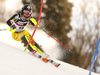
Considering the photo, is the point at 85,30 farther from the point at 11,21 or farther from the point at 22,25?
the point at 11,21

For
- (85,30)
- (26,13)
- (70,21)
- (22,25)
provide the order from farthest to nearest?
(85,30) < (70,21) < (22,25) < (26,13)

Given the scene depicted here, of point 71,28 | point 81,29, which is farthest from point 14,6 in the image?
point 81,29

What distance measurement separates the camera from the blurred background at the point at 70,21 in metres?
3.70

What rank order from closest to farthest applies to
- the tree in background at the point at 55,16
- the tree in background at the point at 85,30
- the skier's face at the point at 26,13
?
the skier's face at the point at 26,13 → the tree in background at the point at 55,16 → the tree in background at the point at 85,30

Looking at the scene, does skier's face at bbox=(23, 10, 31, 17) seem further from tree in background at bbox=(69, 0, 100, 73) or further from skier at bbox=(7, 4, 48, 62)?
tree in background at bbox=(69, 0, 100, 73)

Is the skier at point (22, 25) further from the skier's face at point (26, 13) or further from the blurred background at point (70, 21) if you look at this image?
the blurred background at point (70, 21)

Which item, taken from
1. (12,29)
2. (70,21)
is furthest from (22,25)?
(70,21)

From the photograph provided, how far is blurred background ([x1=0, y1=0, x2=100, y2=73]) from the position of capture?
3.70 m

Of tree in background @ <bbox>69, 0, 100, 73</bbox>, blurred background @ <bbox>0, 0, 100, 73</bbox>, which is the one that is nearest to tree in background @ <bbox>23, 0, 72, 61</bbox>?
blurred background @ <bbox>0, 0, 100, 73</bbox>

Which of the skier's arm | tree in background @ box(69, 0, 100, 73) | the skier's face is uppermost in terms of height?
the skier's face

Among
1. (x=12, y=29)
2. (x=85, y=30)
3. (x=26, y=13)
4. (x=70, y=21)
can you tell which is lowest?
(x=85, y=30)

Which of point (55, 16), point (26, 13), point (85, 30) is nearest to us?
point (26, 13)

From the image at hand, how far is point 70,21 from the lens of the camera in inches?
164

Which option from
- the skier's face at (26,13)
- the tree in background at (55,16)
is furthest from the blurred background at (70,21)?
the skier's face at (26,13)
